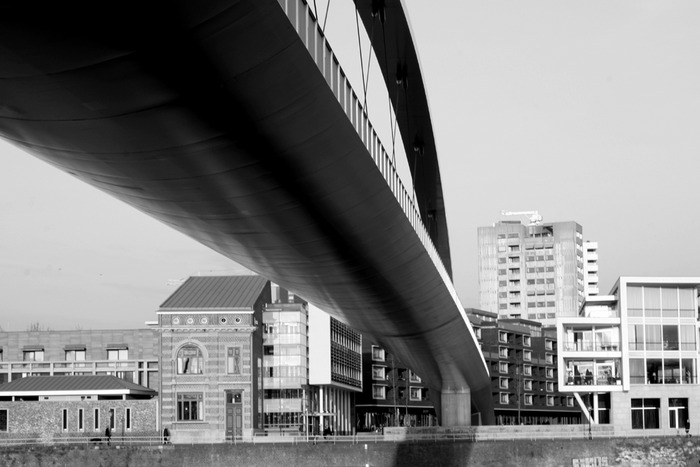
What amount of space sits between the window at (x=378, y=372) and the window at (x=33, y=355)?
132 feet

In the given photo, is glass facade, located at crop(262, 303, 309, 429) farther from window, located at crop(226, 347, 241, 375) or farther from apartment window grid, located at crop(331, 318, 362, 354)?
window, located at crop(226, 347, 241, 375)

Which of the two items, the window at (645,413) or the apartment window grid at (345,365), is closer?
the window at (645,413)

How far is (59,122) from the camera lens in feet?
47.6

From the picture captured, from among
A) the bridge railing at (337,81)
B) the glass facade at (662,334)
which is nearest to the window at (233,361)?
the glass facade at (662,334)

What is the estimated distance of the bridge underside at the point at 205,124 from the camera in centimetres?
1191

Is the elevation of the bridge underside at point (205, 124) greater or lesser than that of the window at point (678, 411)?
greater

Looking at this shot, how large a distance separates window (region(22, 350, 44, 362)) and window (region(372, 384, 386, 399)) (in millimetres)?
40242

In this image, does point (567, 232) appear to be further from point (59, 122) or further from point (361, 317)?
point (59, 122)

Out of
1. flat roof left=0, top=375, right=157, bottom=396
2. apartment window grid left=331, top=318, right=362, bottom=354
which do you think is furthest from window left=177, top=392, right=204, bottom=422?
apartment window grid left=331, top=318, right=362, bottom=354

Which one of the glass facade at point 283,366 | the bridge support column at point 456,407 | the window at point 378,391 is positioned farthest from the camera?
the window at point 378,391

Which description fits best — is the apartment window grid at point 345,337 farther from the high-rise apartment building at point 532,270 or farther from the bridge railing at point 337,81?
the high-rise apartment building at point 532,270

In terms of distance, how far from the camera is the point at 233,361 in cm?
7869

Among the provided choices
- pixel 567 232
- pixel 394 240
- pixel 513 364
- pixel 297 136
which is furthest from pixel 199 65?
pixel 567 232

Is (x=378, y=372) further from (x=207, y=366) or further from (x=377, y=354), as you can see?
(x=207, y=366)
